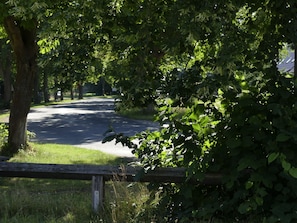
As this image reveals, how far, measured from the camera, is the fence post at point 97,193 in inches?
227

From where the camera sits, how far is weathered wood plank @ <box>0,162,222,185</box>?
212 inches

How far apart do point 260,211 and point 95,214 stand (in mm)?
2055

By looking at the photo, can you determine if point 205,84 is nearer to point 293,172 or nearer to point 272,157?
point 272,157

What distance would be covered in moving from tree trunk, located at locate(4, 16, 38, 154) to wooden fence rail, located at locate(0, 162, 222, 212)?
341 inches

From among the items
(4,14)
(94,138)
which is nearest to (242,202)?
(4,14)

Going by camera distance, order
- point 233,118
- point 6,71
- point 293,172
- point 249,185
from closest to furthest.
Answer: point 293,172, point 249,185, point 233,118, point 6,71

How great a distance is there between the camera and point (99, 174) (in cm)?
586

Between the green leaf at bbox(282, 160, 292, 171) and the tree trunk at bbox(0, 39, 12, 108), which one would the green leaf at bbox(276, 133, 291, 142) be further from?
the tree trunk at bbox(0, 39, 12, 108)

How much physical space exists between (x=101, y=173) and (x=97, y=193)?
263mm

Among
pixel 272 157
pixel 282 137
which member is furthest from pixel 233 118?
pixel 272 157

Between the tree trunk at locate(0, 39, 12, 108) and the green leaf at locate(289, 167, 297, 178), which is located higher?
the tree trunk at locate(0, 39, 12, 108)

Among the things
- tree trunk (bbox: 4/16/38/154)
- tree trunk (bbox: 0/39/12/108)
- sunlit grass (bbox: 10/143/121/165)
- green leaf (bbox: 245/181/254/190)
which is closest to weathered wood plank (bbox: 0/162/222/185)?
green leaf (bbox: 245/181/254/190)

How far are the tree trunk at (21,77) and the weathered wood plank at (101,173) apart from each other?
867cm

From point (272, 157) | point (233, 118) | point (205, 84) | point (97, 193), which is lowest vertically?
point (97, 193)
